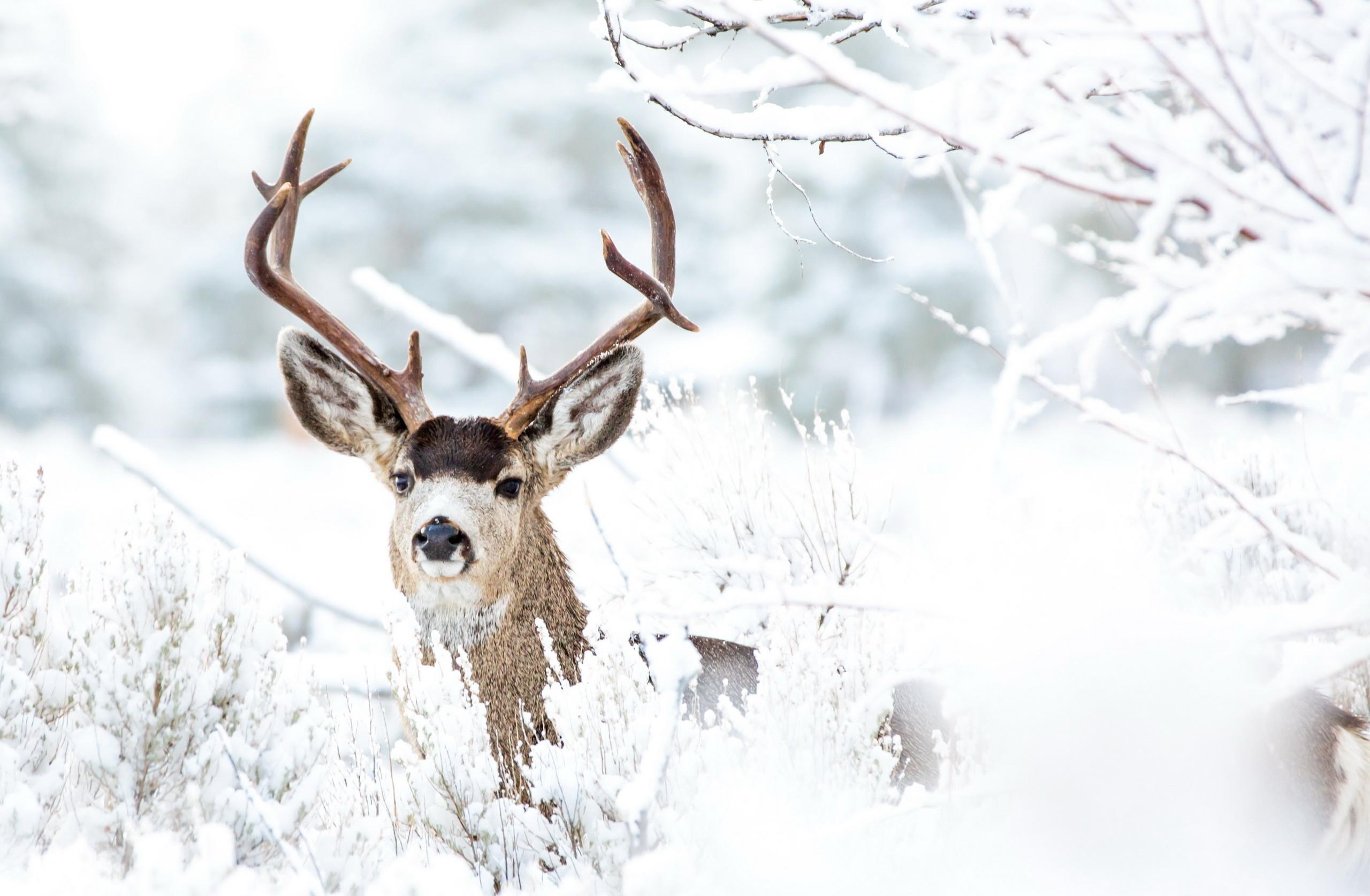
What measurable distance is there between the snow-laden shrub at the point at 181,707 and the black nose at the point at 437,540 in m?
0.60

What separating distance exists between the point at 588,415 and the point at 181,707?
1.74 m

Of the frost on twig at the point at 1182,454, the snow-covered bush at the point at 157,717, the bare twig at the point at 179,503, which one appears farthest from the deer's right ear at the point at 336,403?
the frost on twig at the point at 1182,454

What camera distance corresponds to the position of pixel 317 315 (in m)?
3.89

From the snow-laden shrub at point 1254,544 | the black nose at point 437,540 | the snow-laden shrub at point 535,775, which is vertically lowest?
the snow-laden shrub at point 535,775

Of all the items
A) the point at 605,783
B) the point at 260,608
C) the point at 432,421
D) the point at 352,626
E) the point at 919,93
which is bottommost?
the point at 352,626

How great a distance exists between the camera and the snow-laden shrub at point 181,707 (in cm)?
259

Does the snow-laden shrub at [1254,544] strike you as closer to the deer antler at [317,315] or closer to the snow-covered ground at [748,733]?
the snow-covered ground at [748,733]

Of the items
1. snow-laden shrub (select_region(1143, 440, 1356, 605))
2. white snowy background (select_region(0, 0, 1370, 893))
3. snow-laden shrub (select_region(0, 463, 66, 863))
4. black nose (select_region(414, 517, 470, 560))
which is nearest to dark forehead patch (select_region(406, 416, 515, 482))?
black nose (select_region(414, 517, 470, 560))

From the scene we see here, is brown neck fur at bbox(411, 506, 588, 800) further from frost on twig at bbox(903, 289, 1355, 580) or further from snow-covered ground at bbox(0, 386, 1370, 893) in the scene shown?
frost on twig at bbox(903, 289, 1355, 580)

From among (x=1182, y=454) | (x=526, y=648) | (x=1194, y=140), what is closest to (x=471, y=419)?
(x=526, y=648)

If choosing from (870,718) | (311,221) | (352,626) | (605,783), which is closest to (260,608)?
(605,783)

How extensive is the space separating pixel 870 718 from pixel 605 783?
2.20 ft

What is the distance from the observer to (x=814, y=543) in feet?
13.8

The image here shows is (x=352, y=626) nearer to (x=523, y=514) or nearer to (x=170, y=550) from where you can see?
(x=523, y=514)
